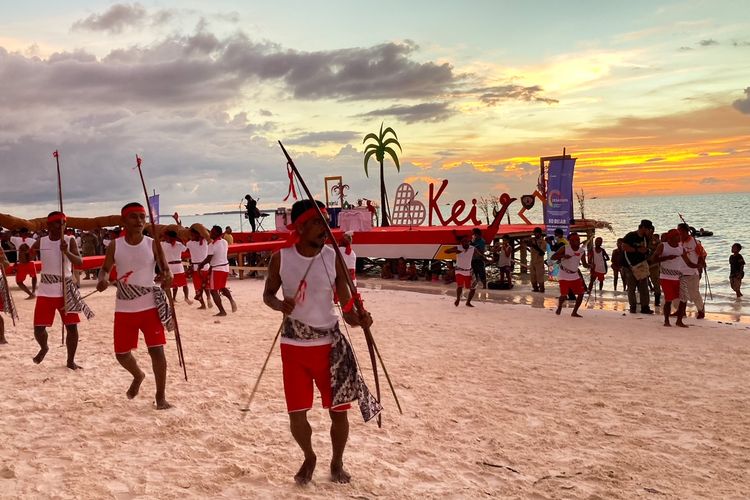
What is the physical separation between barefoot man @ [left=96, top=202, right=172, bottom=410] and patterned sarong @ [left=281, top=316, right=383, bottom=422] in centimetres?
229

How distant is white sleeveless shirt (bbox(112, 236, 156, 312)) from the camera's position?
5809 millimetres

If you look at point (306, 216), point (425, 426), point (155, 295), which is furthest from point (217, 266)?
point (306, 216)

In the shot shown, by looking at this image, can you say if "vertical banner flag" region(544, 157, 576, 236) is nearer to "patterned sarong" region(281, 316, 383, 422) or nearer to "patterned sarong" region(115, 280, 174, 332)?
"patterned sarong" region(115, 280, 174, 332)

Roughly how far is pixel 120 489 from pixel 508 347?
265 inches

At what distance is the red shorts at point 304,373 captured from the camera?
13.1 feet

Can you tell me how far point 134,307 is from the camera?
5801mm

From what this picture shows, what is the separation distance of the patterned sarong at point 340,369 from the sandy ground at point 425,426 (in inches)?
26.5

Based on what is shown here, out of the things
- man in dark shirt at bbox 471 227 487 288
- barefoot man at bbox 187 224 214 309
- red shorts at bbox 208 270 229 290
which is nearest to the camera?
red shorts at bbox 208 270 229 290

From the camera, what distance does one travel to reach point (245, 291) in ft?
59.6

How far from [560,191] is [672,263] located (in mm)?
9177

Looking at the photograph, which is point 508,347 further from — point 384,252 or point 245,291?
point 384,252

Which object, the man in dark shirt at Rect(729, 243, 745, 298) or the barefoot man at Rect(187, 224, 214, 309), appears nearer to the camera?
the barefoot man at Rect(187, 224, 214, 309)

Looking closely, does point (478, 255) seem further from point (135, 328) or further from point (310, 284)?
point (310, 284)

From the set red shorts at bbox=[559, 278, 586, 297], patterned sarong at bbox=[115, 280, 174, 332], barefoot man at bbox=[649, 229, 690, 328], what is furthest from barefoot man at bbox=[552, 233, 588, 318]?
patterned sarong at bbox=[115, 280, 174, 332]
